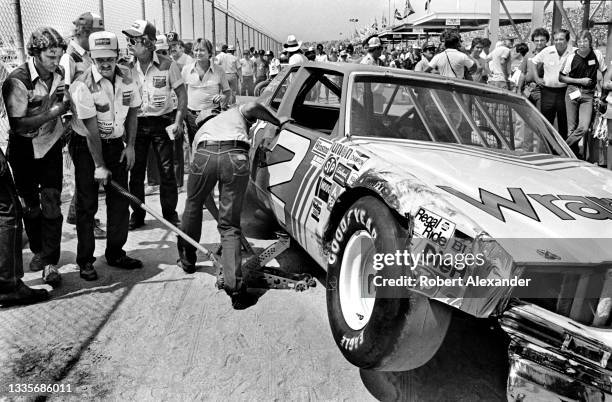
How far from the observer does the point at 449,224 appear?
2.34 m

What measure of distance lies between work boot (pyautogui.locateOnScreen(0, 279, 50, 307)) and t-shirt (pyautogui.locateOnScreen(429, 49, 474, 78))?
20.0 feet

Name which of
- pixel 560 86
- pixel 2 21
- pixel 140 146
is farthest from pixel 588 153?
pixel 2 21

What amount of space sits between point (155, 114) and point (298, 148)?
6.99ft

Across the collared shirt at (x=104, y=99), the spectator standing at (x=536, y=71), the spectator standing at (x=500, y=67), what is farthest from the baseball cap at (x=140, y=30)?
the spectator standing at (x=500, y=67)

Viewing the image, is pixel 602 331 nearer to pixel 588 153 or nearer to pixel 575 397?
pixel 575 397

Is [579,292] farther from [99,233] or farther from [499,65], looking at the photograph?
[499,65]

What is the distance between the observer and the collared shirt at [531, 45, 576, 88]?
26.0 ft

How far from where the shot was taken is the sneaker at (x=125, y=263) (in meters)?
4.62

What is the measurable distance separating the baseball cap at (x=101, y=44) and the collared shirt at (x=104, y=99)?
14 cm

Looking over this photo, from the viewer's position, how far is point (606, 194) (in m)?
2.91

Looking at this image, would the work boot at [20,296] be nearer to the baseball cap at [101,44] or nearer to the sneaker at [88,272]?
the sneaker at [88,272]

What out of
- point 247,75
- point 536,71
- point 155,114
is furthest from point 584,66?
point 247,75

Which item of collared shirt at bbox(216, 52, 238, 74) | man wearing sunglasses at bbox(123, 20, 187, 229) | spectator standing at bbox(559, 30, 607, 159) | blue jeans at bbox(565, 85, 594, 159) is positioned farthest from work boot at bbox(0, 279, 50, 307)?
collared shirt at bbox(216, 52, 238, 74)

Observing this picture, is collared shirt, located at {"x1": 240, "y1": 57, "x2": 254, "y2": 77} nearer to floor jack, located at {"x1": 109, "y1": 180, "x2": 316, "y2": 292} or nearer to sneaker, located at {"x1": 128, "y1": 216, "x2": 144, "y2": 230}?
sneaker, located at {"x1": 128, "y1": 216, "x2": 144, "y2": 230}
